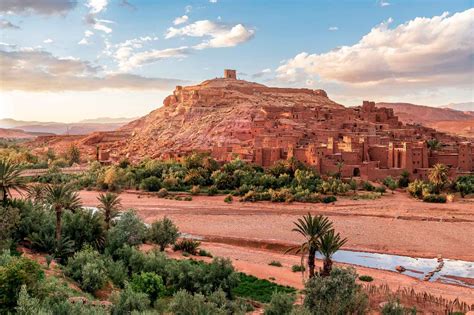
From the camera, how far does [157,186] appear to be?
35.9 m

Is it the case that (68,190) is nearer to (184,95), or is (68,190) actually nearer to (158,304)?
(158,304)

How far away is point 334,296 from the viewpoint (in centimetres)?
1048

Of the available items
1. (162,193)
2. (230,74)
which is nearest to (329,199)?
(162,193)

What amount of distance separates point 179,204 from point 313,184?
9.59 m

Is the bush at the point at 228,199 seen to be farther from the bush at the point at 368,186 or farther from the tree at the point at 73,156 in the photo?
the tree at the point at 73,156

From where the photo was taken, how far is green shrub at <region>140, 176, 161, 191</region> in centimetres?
3594

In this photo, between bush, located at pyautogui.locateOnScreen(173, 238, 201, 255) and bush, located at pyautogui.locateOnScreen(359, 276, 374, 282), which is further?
bush, located at pyautogui.locateOnScreen(173, 238, 201, 255)

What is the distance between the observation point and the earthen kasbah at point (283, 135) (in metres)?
33.5

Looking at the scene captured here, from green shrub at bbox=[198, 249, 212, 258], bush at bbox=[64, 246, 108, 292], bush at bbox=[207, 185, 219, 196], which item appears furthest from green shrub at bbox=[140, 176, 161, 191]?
bush at bbox=[64, 246, 108, 292]

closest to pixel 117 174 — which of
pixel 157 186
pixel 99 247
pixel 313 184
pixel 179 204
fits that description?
pixel 157 186

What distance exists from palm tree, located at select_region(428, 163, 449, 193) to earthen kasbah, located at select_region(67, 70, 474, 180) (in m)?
1.63

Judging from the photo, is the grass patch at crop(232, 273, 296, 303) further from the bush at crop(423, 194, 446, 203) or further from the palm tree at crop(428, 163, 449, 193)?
the palm tree at crop(428, 163, 449, 193)

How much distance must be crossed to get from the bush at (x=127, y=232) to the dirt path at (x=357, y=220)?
7148 mm

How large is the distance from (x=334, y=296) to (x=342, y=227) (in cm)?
1381
